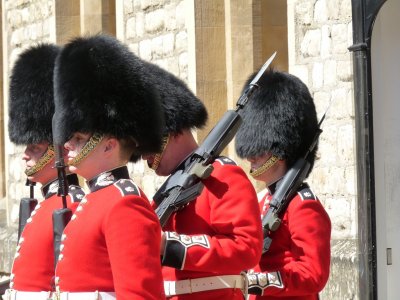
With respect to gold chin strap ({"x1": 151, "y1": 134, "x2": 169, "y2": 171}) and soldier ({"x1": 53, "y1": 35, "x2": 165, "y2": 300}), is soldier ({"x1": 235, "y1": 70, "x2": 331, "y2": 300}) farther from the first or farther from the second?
soldier ({"x1": 53, "y1": 35, "x2": 165, "y2": 300})

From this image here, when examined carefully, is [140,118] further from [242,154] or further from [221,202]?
[242,154]

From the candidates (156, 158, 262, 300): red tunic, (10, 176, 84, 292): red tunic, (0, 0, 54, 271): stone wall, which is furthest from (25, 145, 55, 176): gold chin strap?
(0, 0, 54, 271): stone wall

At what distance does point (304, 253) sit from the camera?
4809mm

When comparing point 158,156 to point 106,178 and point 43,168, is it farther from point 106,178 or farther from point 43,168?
point 43,168

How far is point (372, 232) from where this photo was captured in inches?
220

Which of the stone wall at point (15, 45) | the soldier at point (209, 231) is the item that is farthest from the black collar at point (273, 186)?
the stone wall at point (15, 45)

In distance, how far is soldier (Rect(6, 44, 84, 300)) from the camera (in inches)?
177

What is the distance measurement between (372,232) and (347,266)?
1.01 m

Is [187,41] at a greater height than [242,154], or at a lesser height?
greater

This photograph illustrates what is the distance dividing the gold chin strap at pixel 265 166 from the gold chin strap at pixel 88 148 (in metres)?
1.21

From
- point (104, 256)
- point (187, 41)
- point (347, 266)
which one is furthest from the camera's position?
point (187, 41)

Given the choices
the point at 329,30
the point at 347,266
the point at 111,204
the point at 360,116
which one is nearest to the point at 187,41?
the point at 329,30

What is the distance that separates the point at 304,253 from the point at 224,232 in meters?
0.63

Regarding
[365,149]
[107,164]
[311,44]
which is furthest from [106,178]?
[311,44]
